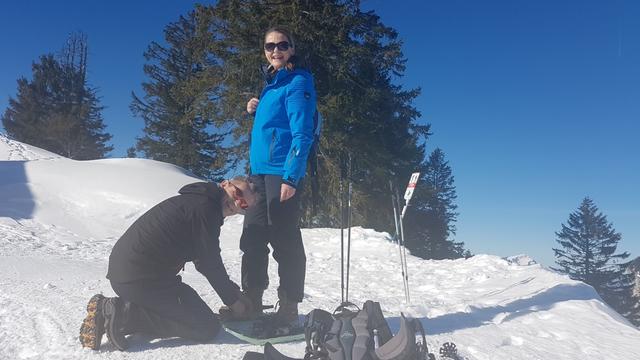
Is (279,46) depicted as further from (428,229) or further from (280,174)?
(428,229)

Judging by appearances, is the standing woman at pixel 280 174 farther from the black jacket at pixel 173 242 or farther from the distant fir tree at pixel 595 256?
the distant fir tree at pixel 595 256

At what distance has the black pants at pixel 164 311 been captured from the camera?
2.72 meters

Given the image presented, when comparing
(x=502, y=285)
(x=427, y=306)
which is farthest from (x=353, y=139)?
(x=427, y=306)

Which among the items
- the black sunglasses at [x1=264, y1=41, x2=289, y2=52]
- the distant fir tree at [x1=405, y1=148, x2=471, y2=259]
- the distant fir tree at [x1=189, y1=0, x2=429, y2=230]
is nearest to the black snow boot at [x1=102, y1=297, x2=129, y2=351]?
the black sunglasses at [x1=264, y1=41, x2=289, y2=52]

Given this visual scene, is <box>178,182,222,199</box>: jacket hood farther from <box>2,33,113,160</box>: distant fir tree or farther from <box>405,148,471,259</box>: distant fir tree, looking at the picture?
<box>2,33,113,160</box>: distant fir tree

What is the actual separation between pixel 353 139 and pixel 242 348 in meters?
15.1

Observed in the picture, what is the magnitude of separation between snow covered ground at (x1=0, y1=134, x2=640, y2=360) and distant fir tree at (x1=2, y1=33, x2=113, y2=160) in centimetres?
2533

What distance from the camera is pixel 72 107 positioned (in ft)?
127

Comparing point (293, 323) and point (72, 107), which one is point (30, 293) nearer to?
point (293, 323)

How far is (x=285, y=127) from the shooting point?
3264 millimetres

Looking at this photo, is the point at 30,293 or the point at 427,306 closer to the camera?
the point at 30,293

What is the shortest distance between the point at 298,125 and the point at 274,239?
91 cm

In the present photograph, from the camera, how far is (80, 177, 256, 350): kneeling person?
2.72 metres

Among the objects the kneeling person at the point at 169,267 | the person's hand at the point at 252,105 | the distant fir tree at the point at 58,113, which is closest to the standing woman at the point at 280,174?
the person's hand at the point at 252,105
